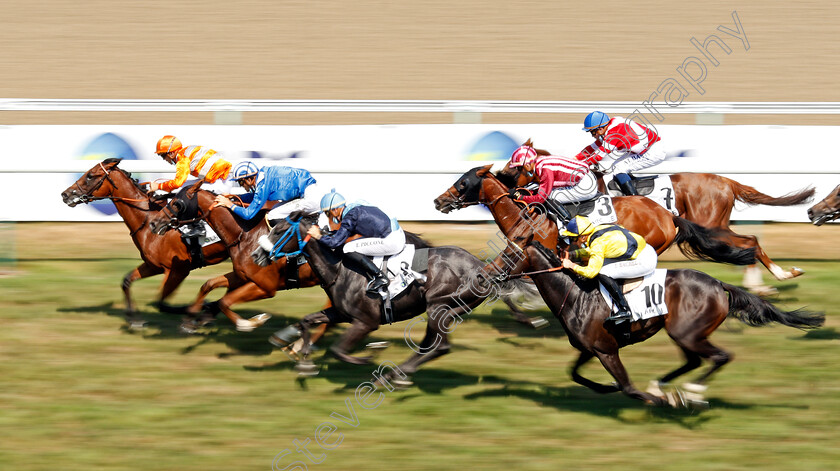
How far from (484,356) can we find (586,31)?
15.8 metres

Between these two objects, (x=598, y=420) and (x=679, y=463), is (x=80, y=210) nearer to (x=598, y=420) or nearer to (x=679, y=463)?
(x=598, y=420)

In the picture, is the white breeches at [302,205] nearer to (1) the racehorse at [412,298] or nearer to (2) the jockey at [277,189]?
(2) the jockey at [277,189]

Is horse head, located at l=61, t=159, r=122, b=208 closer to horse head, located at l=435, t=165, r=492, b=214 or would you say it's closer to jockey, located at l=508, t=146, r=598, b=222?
horse head, located at l=435, t=165, r=492, b=214

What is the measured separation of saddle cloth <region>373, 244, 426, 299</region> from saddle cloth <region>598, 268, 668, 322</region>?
5.71 feet

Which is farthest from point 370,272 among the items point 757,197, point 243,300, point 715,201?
point 757,197

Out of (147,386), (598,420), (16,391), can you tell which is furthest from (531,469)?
(16,391)

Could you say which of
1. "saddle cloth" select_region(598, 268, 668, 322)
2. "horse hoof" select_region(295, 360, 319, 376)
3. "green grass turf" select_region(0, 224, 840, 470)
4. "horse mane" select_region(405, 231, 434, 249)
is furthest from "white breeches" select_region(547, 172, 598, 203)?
"horse hoof" select_region(295, 360, 319, 376)

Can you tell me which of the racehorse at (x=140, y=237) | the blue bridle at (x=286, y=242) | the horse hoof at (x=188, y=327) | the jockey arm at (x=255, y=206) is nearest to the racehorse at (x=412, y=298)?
the blue bridle at (x=286, y=242)

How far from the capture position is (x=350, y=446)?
6.80 meters

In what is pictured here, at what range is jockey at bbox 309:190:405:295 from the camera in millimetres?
7969

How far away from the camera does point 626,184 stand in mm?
10195

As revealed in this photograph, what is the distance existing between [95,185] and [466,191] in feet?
12.9

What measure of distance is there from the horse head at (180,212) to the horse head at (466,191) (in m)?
2.44

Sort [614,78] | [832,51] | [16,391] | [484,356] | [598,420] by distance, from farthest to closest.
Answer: [832,51], [614,78], [484,356], [16,391], [598,420]
